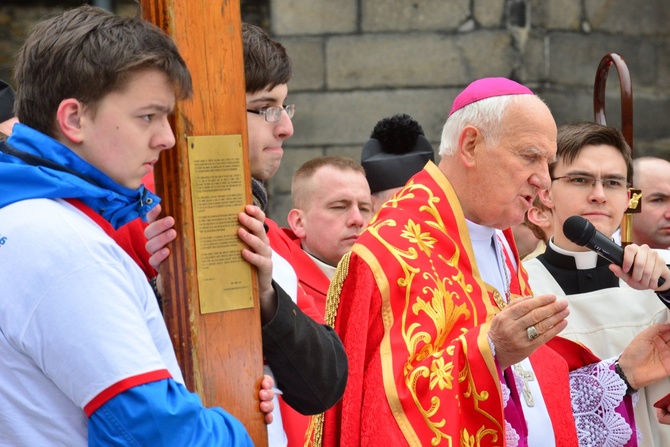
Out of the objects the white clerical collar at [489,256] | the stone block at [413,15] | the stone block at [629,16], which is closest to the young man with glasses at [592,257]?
the white clerical collar at [489,256]

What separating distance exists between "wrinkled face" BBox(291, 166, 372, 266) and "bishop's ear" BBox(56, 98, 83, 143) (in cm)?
269

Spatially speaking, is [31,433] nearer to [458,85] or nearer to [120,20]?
[120,20]

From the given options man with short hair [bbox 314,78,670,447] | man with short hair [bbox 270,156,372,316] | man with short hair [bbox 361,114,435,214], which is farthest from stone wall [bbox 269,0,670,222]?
man with short hair [bbox 314,78,670,447]

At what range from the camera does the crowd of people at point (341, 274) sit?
197 centimetres

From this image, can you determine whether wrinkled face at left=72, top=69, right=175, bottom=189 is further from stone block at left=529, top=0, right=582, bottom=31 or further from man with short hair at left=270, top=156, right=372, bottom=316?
stone block at left=529, top=0, right=582, bottom=31

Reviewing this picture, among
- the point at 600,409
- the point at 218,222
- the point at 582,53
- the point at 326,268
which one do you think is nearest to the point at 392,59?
the point at 582,53

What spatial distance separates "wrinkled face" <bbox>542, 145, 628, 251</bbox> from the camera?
4.24m

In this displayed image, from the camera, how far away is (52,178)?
2.03 metres

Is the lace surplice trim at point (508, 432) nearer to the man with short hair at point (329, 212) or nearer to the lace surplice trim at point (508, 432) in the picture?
the lace surplice trim at point (508, 432)

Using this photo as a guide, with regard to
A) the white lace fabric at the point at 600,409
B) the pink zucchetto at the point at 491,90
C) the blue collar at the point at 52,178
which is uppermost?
the pink zucchetto at the point at 491,90

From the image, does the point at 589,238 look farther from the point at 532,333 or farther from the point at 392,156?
the point at 392,156

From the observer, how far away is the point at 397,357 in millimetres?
3277

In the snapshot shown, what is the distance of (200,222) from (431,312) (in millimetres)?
1211

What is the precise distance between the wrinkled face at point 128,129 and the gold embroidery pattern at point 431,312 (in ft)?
4.58
